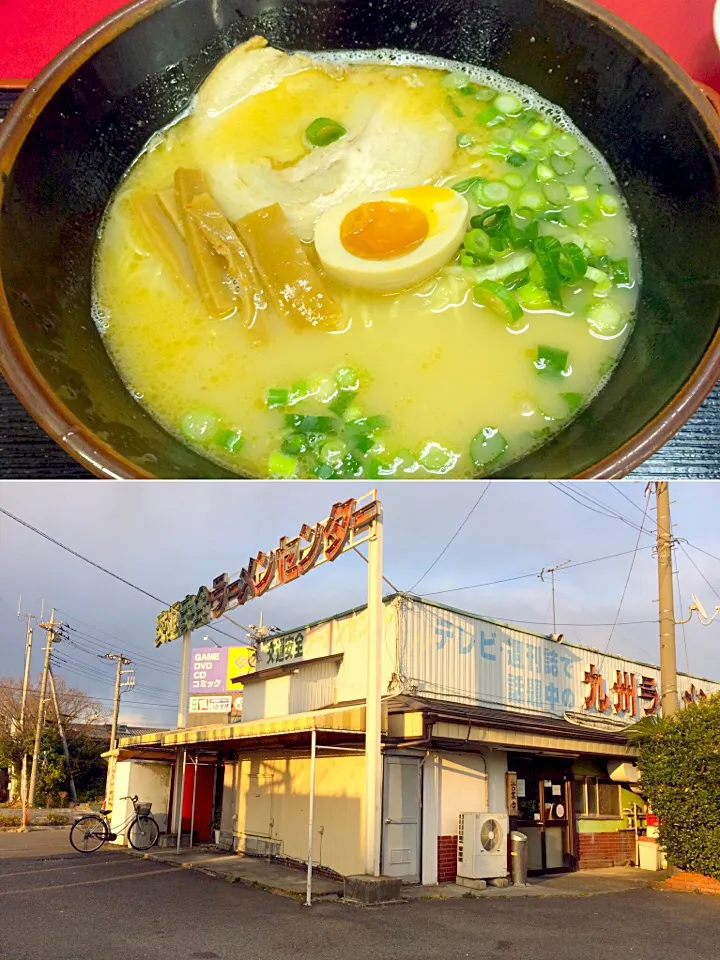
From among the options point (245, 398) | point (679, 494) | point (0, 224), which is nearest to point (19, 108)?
point (0, 224)

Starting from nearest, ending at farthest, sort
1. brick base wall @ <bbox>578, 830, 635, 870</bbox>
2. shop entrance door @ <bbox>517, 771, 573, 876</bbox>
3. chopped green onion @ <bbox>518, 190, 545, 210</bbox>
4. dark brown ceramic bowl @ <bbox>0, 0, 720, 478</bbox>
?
dark brown ceramic bowl @ <bbox>0, 0, 720, 478</bbox> < chopped green onion @ <bbox>518, 190, 545, 210</bbox> < brick base wall @ <bbox>578, 830, 635, 870</bbox> < shop entrance door @ <bbox>517, 771, 573, 876</bbox>

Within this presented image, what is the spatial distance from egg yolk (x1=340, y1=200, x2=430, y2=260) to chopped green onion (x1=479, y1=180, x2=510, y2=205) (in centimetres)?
18

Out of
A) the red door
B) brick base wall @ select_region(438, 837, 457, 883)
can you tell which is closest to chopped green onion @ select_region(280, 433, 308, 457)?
the red door

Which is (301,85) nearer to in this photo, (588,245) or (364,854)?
(588,245)

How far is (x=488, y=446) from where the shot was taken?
1135mm

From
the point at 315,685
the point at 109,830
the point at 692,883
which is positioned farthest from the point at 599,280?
the point at 692,883

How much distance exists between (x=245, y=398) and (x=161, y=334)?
19 cm

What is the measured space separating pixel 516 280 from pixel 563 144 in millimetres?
461

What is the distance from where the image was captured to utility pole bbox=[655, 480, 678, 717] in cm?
138

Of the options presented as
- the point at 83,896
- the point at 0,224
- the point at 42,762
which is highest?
the point at 0,224

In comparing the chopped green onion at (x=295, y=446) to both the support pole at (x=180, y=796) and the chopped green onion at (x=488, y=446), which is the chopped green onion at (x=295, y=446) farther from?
the support pole at (x=180, y=796)

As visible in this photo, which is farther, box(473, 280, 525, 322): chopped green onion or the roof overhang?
the roof overhang

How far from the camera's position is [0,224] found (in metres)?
1.13

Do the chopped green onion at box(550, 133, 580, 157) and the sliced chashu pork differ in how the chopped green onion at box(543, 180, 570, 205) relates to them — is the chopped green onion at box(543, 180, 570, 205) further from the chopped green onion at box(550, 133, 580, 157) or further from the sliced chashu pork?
the sliced chashu pork
